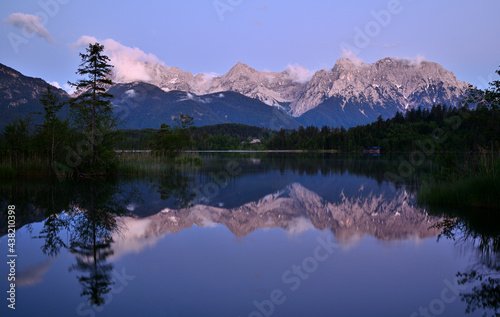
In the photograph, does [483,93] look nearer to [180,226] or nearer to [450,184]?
[450,184]

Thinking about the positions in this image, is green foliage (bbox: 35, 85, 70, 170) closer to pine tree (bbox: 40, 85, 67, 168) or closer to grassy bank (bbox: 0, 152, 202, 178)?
pine tree (bbox: 40, 85, 67, 168)

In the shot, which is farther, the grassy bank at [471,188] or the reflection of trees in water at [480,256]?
the grassy bank at [471,188]

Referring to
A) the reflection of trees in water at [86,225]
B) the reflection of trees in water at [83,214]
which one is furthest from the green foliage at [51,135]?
the reflection of trees in water at [86,225]

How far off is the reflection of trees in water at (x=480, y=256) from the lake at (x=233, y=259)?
12 cm

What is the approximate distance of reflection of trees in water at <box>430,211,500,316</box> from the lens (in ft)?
21.0

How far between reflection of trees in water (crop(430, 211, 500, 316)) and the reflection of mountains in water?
78cm

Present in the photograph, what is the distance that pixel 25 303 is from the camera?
616 centimetres

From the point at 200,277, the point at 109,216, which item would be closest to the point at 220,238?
the point at 200,277

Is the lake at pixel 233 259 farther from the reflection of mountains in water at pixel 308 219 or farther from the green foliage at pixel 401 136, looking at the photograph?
the green foliage at pixel 401 136

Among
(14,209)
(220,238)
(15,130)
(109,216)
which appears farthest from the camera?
(15,130)

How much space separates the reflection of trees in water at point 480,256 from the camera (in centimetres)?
641

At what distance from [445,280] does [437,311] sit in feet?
5.34

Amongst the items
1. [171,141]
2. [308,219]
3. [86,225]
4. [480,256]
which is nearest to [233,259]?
[308,219]

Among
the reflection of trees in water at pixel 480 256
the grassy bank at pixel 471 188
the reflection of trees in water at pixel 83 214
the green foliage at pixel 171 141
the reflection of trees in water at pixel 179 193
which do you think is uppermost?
the green foliage at pixel 171 141
